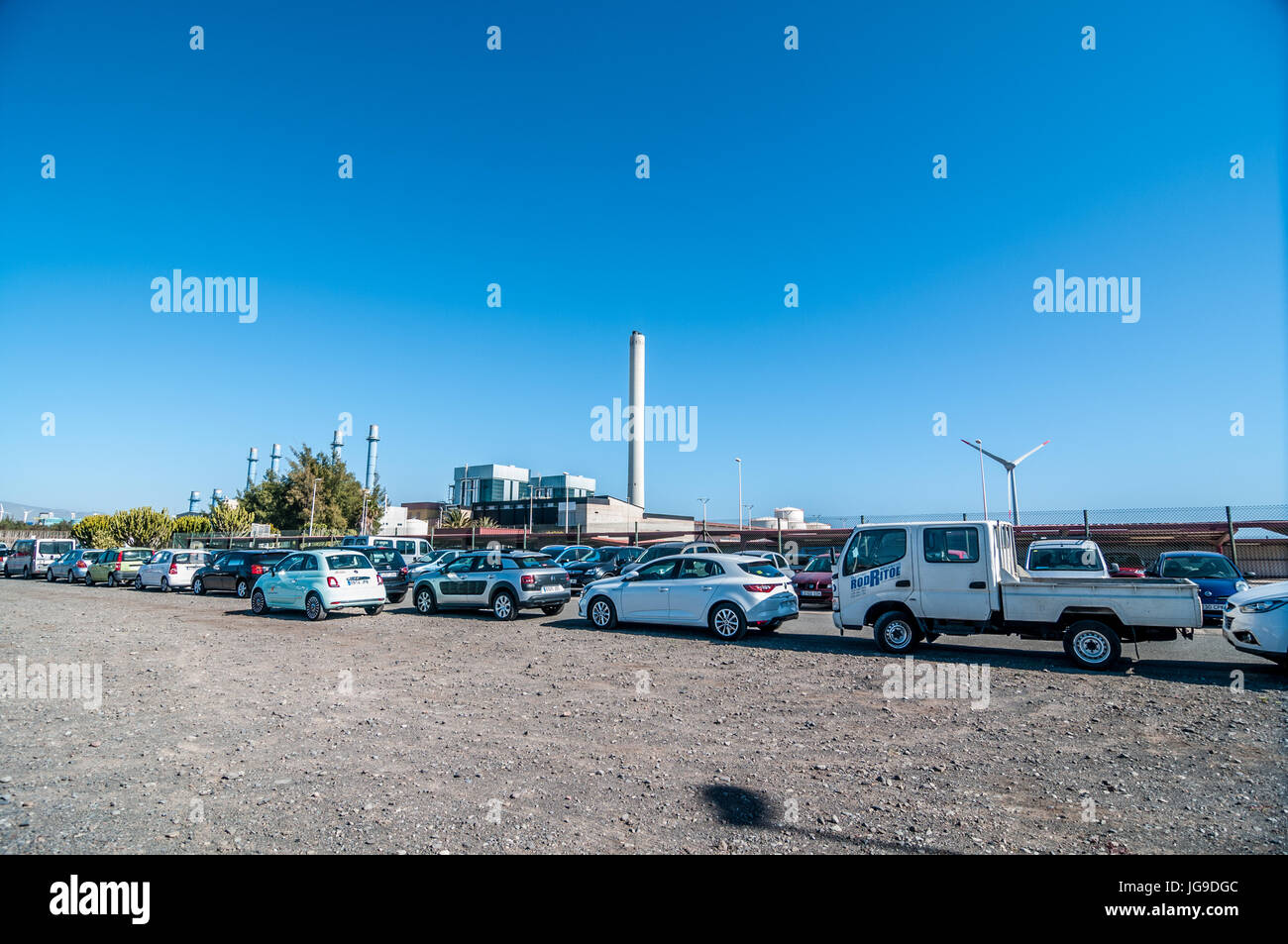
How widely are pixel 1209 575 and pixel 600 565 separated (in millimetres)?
17575

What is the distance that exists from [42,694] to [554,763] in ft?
22.0

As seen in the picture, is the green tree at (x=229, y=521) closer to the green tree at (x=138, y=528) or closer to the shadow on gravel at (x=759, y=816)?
the green tree at (x=138, y=528)

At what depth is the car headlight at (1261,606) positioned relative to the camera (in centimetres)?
→ 872

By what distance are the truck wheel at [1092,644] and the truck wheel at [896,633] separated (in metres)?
2.07

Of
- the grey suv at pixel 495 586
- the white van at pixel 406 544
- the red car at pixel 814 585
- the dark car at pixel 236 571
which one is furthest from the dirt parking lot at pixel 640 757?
the white van at pixel 406 544

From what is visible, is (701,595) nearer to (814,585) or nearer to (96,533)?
(814,585)

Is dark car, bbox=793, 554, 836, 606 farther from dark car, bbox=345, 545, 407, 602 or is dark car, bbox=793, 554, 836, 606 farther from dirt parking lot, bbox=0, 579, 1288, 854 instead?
dark car, bbox=345, 545, 407, 602

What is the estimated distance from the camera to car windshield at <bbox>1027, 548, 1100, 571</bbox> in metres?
13.7

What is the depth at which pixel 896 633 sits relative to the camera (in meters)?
10.8

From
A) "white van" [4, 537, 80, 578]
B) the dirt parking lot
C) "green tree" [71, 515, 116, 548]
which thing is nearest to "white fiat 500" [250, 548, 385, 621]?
the dirt parking lot

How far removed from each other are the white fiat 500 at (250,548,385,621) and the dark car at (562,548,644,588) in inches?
311
